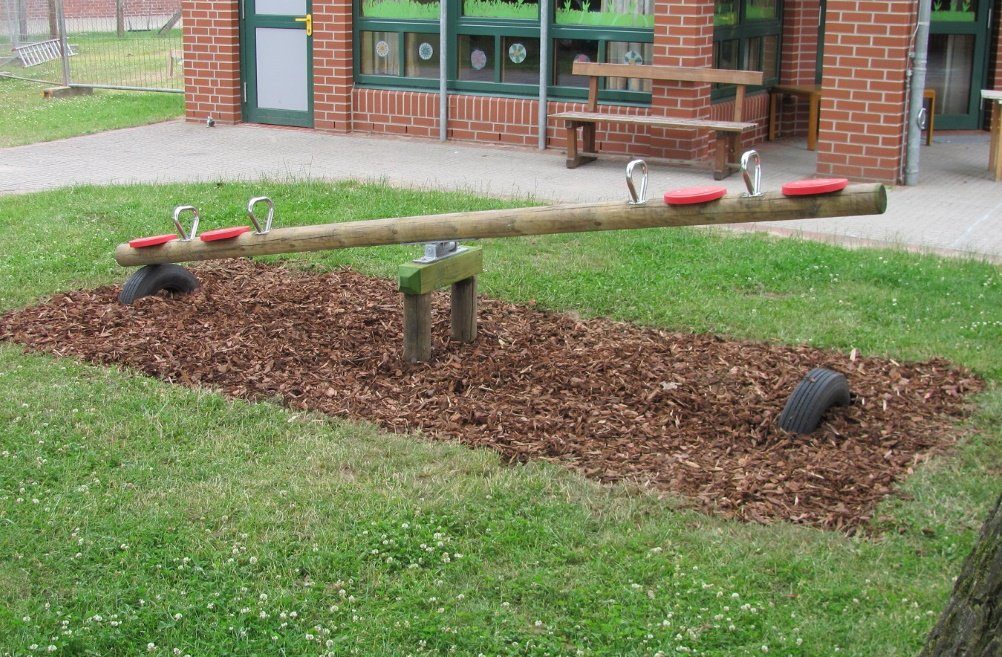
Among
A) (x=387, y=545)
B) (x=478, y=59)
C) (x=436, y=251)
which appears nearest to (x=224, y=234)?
(x=436, y=251)

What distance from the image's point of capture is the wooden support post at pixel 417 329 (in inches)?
264

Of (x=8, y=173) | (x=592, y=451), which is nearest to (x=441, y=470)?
(x=592, y=451)

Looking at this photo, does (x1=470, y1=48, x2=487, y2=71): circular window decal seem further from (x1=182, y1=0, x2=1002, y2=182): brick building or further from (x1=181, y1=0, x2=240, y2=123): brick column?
(x1=181, y1=0, x2=240, y2=123): brick column

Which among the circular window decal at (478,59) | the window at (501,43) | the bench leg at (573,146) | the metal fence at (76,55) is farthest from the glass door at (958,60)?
the metal fence at (76,55)

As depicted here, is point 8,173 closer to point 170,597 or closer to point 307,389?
point 307,389

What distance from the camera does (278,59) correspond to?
599 inches

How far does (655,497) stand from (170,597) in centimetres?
194

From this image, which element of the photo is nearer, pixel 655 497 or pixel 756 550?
pixel 756 550

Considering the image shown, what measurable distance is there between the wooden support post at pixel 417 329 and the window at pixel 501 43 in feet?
22.8

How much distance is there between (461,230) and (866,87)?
21.0 feet

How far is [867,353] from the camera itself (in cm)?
693

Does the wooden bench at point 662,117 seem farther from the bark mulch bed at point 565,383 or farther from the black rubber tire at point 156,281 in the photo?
the black rubber tire at point 156,281

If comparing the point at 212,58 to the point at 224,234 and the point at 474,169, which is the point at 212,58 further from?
the point at 224,234

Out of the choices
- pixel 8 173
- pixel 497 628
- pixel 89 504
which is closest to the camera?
pixel 497 628
